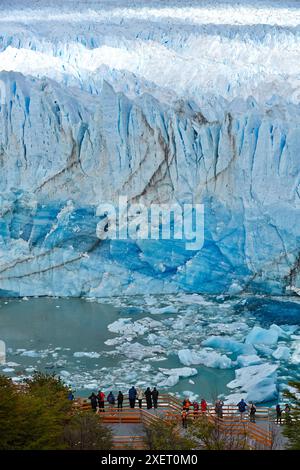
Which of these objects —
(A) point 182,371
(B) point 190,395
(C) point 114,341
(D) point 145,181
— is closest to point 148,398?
(B) point 190,395

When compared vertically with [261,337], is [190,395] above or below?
below

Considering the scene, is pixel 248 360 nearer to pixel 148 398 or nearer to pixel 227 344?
pixel 227 344

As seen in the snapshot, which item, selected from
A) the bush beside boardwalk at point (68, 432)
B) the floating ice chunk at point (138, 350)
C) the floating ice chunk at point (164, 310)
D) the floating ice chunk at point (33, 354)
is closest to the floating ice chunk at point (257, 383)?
the floating ice chunk at point (138, 350)

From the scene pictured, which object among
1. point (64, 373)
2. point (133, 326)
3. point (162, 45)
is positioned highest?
point (162, 45)

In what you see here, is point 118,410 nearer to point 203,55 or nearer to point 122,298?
point 122,298

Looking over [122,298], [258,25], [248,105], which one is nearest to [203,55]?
[258,25]

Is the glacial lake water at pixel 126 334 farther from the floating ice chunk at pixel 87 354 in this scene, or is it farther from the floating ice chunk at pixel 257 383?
the floating ice chunk at pixel 257 383

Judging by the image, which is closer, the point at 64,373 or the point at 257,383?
the point at 257,383
